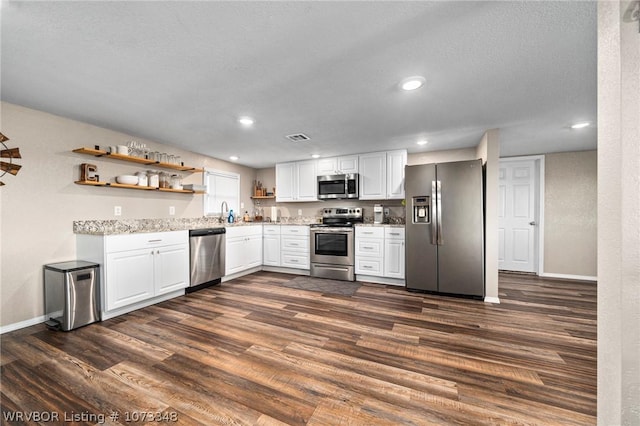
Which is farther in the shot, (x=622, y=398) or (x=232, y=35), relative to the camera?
(x=232, y=35)

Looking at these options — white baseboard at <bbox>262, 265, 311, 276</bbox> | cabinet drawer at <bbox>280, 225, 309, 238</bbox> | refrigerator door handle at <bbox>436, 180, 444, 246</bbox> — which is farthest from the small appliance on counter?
white baseboard at <bbox>262, 265, 311, 276</bbox>

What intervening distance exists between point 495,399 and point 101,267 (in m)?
3.65

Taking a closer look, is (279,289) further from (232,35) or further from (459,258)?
(232,35)

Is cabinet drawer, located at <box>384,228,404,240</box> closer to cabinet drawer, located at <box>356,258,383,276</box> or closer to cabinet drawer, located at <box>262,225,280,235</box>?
cabinet drawer, located at <box>356,258,383,276</box>

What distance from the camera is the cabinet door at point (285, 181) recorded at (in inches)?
206

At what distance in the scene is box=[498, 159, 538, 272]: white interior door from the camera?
4770mm

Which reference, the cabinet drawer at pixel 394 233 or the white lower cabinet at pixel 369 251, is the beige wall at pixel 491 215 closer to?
the cabinet drawer at pixel 394 233

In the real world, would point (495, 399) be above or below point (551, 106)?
below

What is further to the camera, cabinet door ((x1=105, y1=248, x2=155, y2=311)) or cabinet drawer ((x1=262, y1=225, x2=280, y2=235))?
cabinet drawer ((x1=262, y1=225, x2=280, y2=235))

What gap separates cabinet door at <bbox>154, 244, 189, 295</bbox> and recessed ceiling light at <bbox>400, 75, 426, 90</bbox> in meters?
3.37

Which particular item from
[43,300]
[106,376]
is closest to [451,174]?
[106,376]

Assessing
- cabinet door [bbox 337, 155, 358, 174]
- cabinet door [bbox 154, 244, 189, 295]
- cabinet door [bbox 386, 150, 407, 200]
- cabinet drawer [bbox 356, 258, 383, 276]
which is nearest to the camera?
cabinet door [bbox 154, 244, 189, 295]

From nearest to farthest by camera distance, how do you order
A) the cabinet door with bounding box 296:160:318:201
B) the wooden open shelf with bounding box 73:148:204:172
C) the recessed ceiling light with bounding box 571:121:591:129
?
the wooden open shelf with bounding box 73:148:204:172 < the recessed ceiling light with bounding box 571:121:591:129 < the cabinet door with bounding box 296:160:318:201

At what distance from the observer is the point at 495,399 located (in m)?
1.55
